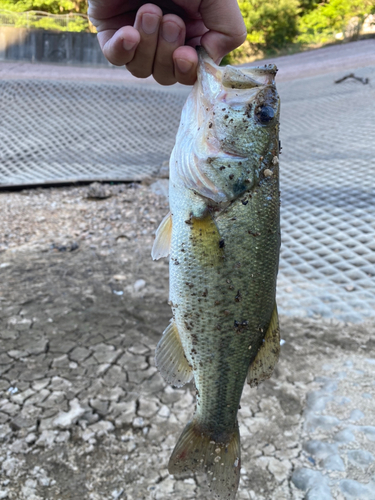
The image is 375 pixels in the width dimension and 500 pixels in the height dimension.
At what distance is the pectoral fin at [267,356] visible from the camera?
149cm

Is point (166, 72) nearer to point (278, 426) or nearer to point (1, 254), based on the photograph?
point (278, 426)

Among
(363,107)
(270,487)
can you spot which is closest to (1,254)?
(270,487)

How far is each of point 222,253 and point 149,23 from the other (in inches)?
36.8

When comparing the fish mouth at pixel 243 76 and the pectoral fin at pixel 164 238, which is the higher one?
the fish mouth at pixel 243 76

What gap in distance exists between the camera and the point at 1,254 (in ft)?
13.8

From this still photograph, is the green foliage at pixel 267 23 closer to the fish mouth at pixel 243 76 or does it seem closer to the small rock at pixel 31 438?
the fish mouth at pixel 243 76

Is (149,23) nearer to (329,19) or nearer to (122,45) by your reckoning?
(122,45)

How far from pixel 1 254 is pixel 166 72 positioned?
9.94ft

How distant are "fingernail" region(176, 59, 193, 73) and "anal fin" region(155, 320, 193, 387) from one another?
36.5 inches

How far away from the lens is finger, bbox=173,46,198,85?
1609 mm

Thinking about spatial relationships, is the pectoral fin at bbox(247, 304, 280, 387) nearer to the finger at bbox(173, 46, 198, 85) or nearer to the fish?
the fish

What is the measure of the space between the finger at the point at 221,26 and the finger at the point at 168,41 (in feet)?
0.36

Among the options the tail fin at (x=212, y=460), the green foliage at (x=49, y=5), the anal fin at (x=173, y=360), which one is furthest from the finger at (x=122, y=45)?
the green foliage at (x=49, y=5)

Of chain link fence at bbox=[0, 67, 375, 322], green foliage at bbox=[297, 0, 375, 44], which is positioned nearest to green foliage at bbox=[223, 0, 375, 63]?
green foliage at bbox=[297, 0, 375, 44]
